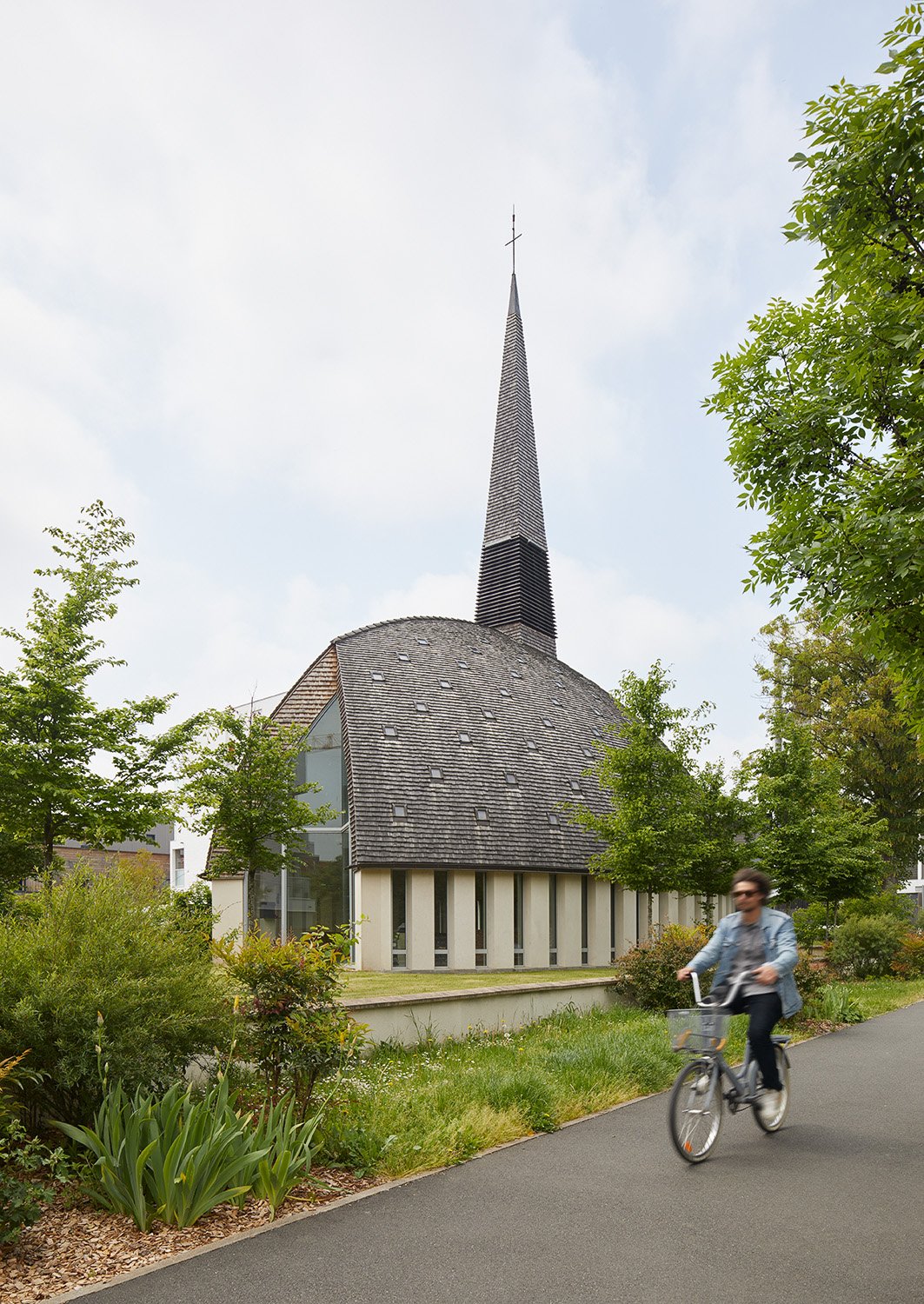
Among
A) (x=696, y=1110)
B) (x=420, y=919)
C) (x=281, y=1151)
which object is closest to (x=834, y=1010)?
(x=696, y=1110)

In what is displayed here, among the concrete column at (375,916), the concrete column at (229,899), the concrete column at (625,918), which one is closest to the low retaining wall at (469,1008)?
the concrete column at (375,916)

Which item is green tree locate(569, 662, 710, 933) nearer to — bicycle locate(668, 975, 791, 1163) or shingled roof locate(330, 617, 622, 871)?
shingled roof locate(330, 617, 622, 871)

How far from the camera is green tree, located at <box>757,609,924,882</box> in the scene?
36.5 metres

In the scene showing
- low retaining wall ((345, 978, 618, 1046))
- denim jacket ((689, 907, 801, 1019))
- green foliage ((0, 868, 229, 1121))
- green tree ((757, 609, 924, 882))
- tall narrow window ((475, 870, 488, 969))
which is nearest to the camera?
green foliage ((0, 868, 229, 1121))

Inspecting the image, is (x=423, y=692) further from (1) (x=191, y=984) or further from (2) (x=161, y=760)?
(1) (x=191, y=984)

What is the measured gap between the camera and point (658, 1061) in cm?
957

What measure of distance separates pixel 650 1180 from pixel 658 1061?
3.44m

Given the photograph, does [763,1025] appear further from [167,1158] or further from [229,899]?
[229,899]

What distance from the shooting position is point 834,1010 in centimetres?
1465

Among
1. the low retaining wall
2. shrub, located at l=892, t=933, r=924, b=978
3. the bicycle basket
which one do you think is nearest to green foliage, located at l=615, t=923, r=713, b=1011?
the low retaining wall

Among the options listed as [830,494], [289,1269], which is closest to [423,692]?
[830,494]

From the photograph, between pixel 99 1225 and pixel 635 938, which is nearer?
pixel 99 1225

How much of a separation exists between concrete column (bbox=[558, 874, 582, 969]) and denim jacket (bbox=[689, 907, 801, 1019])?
2047 cm

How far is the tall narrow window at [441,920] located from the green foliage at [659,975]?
995cm
